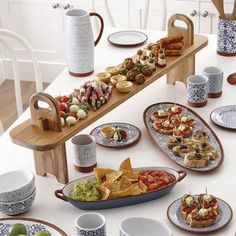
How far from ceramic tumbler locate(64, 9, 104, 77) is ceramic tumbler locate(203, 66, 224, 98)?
0.45 meters

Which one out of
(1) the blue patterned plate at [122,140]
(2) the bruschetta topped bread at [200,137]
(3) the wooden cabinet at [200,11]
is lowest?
(3) the wooden cabinet at [200,11]

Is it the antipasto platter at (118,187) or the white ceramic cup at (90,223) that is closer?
the white ceramic cup at (90,223)

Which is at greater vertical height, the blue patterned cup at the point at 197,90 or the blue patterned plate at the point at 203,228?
the blue patterned cup at the point at 197,90

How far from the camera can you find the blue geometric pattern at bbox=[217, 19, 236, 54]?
9.27 ft

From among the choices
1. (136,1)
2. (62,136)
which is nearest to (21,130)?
(62,136)

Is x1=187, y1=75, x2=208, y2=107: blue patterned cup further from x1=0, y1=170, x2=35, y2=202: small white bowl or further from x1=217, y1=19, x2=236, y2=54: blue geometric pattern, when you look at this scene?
x1=0, y1=170, x2=35, y2=202: small white bowl

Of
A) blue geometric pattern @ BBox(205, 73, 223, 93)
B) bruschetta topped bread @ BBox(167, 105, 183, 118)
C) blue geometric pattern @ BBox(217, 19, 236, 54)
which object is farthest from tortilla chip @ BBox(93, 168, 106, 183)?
blue geometric pattern @ BBox(217, 19, 236, 54)

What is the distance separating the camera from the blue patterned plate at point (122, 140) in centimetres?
227

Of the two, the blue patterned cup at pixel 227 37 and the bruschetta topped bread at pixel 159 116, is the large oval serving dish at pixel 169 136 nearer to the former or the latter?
the bruschetta topped bread at pixel 159 116

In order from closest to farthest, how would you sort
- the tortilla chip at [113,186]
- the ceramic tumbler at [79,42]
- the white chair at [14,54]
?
the tortilla chip at [113,186]
the ceramic tumbler at [79,42]
the white chair at [14,54]

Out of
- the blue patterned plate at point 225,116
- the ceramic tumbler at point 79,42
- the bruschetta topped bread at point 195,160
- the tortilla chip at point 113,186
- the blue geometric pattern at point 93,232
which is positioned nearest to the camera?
the blue geometric pattern at point 93,232

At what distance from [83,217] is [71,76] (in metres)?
1.03

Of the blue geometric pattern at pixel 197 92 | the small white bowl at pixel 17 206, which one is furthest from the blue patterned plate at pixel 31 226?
the blue geometric pattern at pixel 197 92

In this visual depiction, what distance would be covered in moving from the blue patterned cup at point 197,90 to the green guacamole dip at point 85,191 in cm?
64
